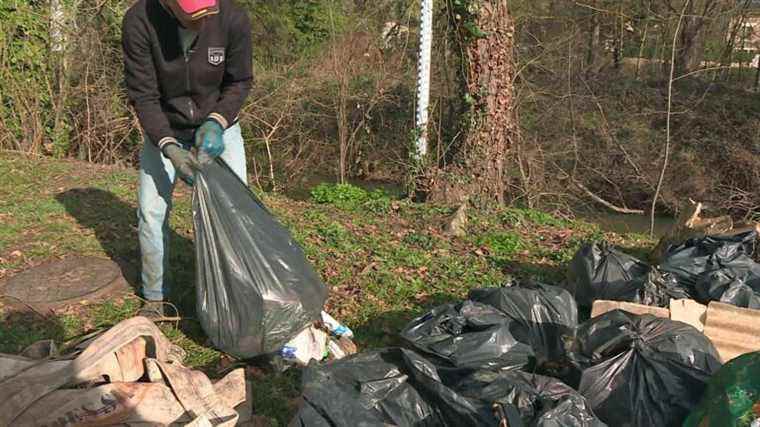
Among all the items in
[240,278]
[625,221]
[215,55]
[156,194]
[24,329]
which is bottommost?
[625,221]

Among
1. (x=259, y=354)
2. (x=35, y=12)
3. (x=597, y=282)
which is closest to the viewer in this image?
(x=259, y=354)

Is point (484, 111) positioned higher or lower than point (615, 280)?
higher

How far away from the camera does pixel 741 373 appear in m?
2.13

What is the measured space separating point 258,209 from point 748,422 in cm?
221

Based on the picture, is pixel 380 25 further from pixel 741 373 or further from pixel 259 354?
pixel 741 373

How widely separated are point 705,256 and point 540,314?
131cm

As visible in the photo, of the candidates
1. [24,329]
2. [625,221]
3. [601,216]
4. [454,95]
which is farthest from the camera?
[601,216]

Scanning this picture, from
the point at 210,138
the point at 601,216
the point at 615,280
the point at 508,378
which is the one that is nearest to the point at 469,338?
the point at 508,378

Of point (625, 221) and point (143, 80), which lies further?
point (625, 221)

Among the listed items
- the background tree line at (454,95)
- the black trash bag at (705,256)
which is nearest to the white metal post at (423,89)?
the background tree line at (454,95)

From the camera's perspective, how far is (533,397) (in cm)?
228

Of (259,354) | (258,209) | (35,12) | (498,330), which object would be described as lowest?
(259,354)

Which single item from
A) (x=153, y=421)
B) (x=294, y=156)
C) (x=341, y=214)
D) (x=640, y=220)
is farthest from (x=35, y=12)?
(x=640, y=220)

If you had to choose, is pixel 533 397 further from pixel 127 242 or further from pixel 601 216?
pixel 601 216
